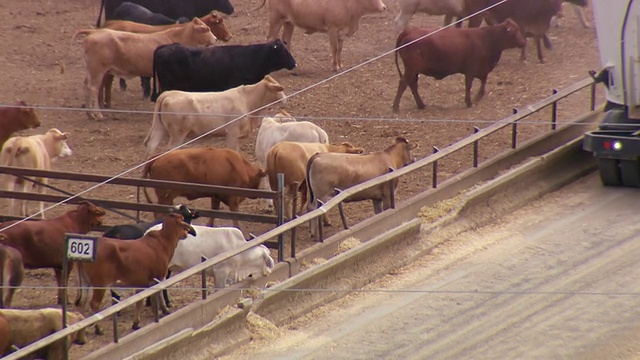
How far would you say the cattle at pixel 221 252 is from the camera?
12.1m

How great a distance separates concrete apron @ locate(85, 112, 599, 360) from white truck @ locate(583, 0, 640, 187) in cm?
Answer: 70

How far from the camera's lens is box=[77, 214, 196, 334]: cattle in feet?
38.2

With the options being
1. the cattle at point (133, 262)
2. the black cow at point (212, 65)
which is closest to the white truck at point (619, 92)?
the cattle at point (133, 262)

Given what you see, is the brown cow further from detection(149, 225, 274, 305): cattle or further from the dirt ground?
detection(149, 225, 274, 305): cattle

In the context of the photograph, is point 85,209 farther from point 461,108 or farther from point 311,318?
point 461,108

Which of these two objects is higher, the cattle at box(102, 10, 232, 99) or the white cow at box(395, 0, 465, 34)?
the white cow at box(395, 0, 465, 34)

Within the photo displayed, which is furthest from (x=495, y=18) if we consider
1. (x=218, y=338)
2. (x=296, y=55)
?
(x=218, y=338)

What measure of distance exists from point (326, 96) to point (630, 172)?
7.11 m

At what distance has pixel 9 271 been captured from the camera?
11.9 m

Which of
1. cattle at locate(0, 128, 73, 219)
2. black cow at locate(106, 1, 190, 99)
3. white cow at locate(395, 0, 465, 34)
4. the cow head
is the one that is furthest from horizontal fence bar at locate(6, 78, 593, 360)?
black cow at locate(106, 1, 190, 99)

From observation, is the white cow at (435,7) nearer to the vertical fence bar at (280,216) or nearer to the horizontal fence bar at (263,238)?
the horizontal fence bar at (263,238)

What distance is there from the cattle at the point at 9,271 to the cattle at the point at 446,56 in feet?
28.2

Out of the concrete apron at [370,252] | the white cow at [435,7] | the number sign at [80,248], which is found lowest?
the concrete apron at [370,252]

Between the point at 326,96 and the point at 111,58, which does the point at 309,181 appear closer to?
the point at 326,96
